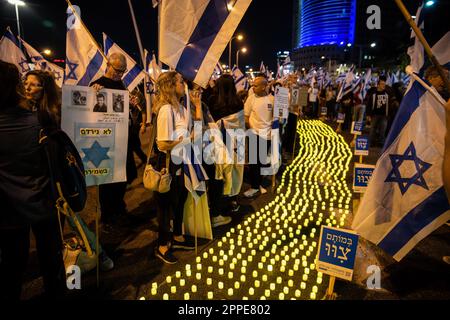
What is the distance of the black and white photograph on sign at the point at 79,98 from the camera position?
2.85m

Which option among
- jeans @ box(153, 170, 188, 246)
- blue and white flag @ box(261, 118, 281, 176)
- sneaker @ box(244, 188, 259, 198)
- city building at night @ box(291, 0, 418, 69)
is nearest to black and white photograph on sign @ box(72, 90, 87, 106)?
jeans @ box(153, 170, 188, 246)

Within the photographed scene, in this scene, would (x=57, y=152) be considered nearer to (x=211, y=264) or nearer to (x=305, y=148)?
(x=211, y=264)

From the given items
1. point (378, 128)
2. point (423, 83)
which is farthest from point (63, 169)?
point (378, 128)

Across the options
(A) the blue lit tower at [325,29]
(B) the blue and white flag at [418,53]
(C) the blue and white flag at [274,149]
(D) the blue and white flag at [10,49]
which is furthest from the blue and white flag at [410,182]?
(A) the blue lit tower at [325,29]

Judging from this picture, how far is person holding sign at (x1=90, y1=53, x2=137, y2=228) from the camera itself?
165 inches

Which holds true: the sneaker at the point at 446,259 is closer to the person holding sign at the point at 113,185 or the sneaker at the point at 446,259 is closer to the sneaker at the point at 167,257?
the sneaker at the point at 167,257

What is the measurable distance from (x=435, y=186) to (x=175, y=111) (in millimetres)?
2705

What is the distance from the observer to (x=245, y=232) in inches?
179

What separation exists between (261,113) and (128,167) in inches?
108

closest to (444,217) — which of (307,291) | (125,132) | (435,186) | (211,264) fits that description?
(435,186)

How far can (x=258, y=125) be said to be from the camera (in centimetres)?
601

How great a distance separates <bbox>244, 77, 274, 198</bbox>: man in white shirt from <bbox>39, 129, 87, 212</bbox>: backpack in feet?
12.9

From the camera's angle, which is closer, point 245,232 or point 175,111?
point 175,111

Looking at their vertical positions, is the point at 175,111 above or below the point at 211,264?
above
